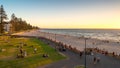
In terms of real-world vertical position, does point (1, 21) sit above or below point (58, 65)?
above

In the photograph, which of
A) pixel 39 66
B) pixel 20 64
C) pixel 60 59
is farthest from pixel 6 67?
pixel 60 59

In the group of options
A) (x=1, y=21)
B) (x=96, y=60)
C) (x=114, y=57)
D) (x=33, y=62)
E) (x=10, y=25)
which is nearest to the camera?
(x=33, y=62)

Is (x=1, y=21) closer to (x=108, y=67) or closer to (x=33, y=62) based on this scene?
(x=33, y=62)

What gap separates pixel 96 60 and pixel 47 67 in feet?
40.8

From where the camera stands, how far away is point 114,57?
1887 inches

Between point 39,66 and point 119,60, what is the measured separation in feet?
62.8

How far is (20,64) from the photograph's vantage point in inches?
1476

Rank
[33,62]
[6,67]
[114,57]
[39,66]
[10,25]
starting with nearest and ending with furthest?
[6,67] → [39,66] → [33,62] → [114,57] → [10,25]

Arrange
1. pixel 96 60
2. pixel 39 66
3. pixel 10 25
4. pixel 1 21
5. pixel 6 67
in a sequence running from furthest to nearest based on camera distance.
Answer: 1. pixel 10 25
2. pixel 1 21
3. pixel 96 60
4. pixel 39 66
5. pixel 6 67

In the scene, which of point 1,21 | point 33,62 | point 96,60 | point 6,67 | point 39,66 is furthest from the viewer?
point 1,21

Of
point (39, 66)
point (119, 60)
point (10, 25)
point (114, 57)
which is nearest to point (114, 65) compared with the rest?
point (119, 60)

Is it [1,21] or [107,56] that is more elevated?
[1,21]

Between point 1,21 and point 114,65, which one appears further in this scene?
point 1,21

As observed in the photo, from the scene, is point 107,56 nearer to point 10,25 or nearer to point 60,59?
point 60,59
